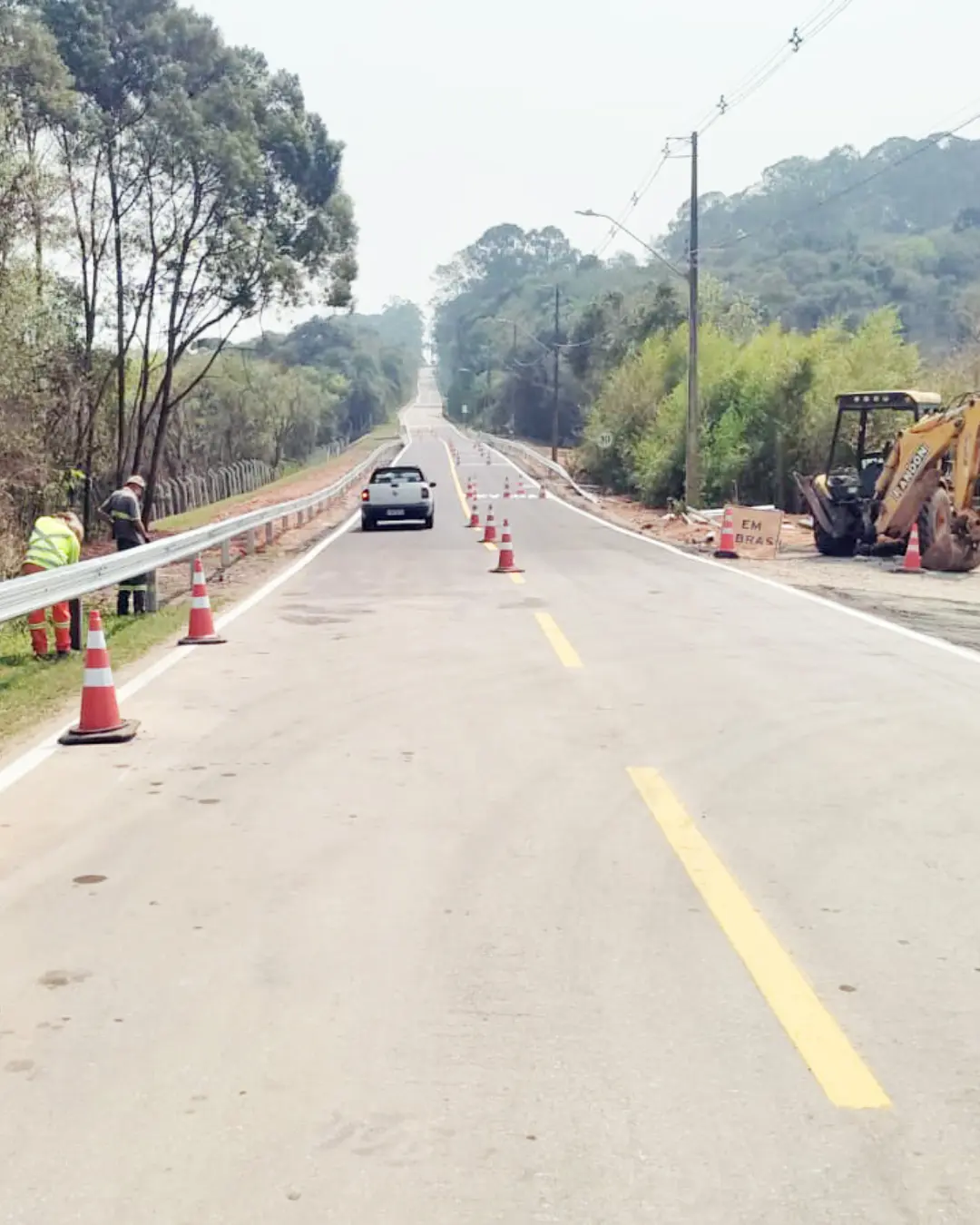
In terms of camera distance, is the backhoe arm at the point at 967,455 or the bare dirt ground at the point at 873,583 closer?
the bare dirt ground at the point at 873,583

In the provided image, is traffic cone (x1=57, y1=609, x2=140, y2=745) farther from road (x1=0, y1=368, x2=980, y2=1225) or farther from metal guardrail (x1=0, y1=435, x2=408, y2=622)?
metal guardrail (x1=0, y1=435, x2=408, y2=622)

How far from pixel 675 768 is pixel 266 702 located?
338 centimetres

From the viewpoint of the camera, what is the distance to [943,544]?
20625 mm

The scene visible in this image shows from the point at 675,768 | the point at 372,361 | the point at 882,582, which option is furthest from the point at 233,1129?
the point at 372,361

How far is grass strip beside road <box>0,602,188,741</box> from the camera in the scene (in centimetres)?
991

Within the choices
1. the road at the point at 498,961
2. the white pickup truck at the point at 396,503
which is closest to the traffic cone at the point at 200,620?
the road at the point at 498,961

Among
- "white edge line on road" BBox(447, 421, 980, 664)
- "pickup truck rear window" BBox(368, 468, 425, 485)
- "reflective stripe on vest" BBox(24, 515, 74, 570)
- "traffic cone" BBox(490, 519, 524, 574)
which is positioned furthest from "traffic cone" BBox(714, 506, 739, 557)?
"reflective stripe on vest" BBox(24, 515, 74, 570)

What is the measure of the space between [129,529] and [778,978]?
12.1 meters

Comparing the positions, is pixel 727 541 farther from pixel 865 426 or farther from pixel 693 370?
pixel 693 370

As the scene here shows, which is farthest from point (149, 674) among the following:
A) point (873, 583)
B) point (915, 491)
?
point (915, 491)

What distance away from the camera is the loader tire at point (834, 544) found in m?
23.8

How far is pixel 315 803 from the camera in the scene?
23.0 feet

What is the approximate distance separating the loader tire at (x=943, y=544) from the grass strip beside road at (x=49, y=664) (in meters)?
11.2

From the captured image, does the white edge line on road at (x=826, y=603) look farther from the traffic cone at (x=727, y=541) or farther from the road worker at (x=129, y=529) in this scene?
the road worker at (x=129, y=529)
